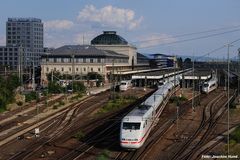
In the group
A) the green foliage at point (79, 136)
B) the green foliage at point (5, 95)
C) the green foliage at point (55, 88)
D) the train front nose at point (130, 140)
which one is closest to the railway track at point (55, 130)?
the green foliage at point (79, 136)

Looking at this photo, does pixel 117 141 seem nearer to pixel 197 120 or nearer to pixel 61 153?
pixel 61 153

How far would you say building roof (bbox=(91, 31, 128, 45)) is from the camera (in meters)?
171

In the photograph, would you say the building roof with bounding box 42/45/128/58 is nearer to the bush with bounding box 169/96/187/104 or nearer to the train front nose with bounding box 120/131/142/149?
the bush with bounding box 169/96/187/104

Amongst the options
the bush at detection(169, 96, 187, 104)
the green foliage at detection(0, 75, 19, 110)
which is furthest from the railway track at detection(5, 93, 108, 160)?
the bush at detection(169, 96, 187, 104)

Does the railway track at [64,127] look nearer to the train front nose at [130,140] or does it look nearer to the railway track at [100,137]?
the railway track at [100,137]

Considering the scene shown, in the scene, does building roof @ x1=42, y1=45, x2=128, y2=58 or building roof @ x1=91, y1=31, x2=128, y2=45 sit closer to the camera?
building roof @ x1=42, y1=45, x2=128, y2=58

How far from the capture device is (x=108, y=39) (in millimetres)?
171500

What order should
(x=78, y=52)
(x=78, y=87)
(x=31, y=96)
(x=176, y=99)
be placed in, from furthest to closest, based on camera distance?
(x=78, y=52) → (x=78, y=87) → (x=31, y=96) → (x=176, y=99)

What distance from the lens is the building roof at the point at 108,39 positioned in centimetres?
17075

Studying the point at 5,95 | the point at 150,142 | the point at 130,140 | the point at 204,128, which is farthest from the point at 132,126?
the point at 5,95

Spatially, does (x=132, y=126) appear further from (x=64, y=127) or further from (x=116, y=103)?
(x=116, y=103)

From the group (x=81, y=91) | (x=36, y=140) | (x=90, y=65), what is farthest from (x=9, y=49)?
(x=36, y=140)

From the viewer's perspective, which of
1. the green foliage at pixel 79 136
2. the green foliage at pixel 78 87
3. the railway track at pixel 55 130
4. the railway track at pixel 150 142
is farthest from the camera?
the green foliage at pixel 78 87

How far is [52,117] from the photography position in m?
54.0
